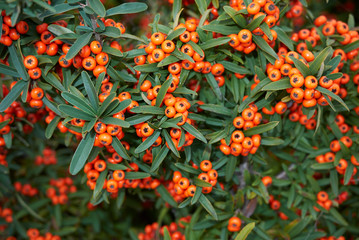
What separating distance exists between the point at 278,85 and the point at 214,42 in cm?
56

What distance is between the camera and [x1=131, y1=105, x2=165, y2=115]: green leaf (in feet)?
6.96

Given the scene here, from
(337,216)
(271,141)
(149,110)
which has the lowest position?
(337,216)

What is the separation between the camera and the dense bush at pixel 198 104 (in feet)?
7.25

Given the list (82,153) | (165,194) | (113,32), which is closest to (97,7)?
(113,32)

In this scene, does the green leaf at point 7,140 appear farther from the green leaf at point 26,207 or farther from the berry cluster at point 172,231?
the berry cluster at point 172,231

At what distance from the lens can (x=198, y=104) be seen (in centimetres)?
253

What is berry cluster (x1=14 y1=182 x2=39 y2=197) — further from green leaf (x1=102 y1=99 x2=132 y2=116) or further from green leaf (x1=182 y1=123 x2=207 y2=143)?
green leaf (x1=182 y1=123 x2=207 y2=143)

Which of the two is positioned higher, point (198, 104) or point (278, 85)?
point (278, 85)

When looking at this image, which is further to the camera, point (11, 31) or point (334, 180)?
point (334, 180)

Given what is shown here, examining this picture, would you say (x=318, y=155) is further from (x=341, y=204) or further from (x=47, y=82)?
(x=47, y=82)

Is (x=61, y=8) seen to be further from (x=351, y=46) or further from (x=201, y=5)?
(x=351, y=46)

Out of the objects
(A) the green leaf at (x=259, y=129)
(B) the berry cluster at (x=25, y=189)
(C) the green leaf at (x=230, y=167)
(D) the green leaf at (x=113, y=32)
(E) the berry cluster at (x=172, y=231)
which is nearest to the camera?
(D) the green leaf at (x=113, y=32)

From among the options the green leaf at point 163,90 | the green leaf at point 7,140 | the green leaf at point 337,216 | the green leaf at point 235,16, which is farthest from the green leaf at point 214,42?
the green leaf at point 337,216

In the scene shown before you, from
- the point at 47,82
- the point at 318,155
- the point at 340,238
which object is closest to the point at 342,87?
the point at 318,155
